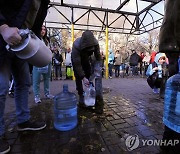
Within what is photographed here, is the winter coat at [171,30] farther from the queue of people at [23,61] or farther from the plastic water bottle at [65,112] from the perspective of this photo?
the plastic water bottle at [65,112]

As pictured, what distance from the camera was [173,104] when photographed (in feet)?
5.27

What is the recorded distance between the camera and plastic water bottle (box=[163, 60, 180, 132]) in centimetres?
153

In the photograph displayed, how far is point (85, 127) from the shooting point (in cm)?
244

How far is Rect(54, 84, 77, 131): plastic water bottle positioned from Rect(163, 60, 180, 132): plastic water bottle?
1.38 meters

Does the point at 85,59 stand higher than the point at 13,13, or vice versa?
the point at 13,13

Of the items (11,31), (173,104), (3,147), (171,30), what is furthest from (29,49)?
(173,104)

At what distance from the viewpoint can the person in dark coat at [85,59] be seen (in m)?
2.99

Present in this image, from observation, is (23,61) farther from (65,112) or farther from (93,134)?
(93,134)

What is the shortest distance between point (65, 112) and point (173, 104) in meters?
1.64

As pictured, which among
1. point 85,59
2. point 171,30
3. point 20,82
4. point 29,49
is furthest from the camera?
point 85,59

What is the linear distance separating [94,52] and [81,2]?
6222 mm

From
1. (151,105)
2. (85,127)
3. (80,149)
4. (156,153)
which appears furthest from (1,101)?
(151,105)

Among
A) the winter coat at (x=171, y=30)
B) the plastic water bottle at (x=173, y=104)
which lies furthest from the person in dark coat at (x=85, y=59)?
the plastic water bottle at (x=173, y=104)

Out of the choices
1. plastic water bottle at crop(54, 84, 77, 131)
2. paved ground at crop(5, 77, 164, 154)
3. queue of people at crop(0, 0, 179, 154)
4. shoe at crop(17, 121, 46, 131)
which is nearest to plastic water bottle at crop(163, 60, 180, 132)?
queue of people at crop(0, 0, 179, 154)
